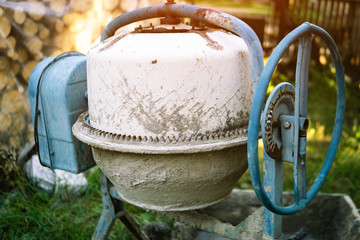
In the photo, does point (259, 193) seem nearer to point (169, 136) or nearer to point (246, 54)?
point (169, 136)

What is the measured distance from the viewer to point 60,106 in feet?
5.94

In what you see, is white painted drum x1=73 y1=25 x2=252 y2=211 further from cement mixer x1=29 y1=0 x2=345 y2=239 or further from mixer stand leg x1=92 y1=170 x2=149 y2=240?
mixer stand leg x1=92 y1=170 x2=149 y2=240

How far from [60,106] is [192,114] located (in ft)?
2.31

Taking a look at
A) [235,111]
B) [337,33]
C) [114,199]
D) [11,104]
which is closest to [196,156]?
[235,111]

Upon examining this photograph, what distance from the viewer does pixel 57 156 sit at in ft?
6.34

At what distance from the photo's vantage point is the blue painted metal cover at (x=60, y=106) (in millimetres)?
1807

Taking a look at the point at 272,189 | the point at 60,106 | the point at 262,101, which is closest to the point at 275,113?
the point at 262,101

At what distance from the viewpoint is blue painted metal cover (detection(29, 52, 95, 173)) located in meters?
1.81

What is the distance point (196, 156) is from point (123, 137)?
295 mm

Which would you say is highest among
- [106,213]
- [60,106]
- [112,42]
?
[112,42]

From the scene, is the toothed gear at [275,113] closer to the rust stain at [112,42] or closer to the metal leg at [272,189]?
the metal leg at [272,189]

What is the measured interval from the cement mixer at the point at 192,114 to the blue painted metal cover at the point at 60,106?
17 cm

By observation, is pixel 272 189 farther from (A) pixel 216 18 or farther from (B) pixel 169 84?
(A) pixel 216 18

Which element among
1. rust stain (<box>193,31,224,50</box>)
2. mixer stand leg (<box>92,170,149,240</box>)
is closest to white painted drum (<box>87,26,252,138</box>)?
rust stain (<box>193,31,224,50</box>)
